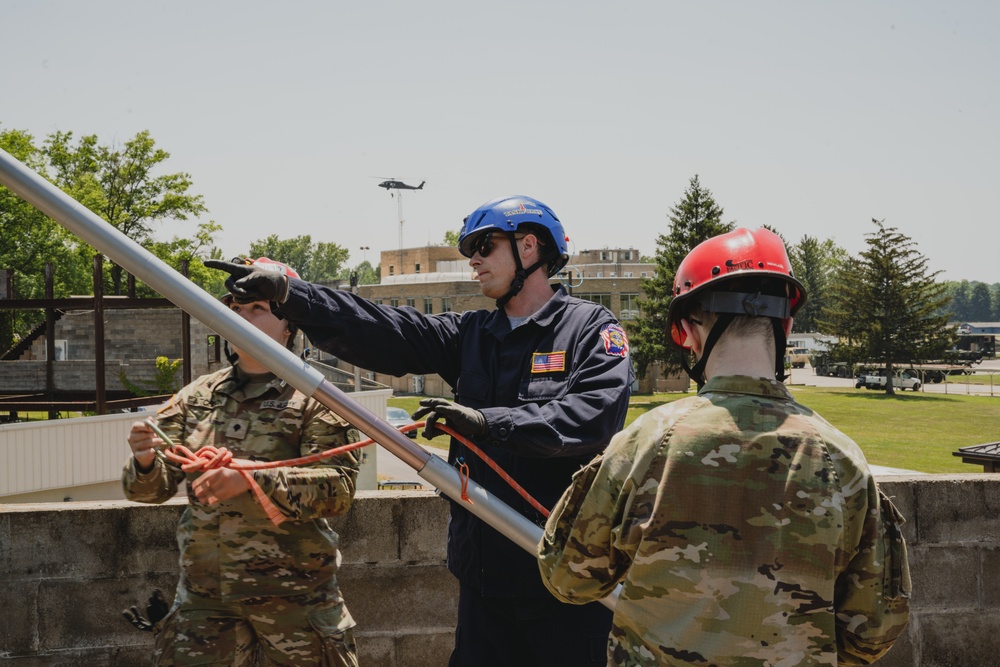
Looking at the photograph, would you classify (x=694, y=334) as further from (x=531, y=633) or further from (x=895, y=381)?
(x=895, y=381)

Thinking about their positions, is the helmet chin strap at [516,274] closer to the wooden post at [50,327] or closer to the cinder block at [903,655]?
the cinder block at [903,655]

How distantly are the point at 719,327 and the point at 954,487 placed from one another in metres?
3.30

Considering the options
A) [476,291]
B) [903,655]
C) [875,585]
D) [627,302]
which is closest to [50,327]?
[903,655]

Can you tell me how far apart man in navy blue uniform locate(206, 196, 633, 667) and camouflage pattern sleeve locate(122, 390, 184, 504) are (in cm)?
72

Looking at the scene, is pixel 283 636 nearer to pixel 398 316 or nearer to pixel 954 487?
pixel 398 316

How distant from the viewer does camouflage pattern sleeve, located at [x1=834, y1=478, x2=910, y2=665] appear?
2.35 metres

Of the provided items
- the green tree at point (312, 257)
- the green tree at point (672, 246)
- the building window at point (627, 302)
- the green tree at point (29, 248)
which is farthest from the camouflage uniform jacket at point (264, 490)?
the green tree at point (312, 257)

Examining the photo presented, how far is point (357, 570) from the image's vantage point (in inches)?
198

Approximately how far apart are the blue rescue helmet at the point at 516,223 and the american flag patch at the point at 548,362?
1.67ft

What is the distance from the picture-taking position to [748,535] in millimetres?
2287

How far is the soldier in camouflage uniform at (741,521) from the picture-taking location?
2275 mm

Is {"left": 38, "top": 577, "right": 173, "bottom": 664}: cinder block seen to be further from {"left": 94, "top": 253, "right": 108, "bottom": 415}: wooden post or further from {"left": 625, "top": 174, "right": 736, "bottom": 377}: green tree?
{"left": 625, "top": 174, "right": 736, "bottom": 377}: green tree

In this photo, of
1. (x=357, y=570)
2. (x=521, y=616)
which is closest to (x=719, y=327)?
(x=521, y=616)

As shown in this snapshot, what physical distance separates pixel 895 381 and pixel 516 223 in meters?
79.5
